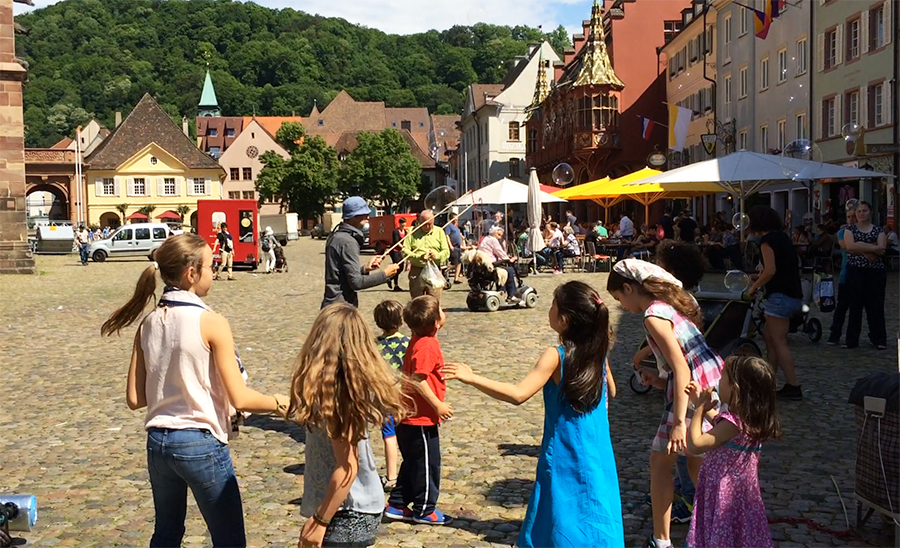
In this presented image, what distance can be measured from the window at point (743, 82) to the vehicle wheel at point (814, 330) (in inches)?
1163

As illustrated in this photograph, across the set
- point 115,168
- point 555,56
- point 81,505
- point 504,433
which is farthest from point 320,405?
point 115,168

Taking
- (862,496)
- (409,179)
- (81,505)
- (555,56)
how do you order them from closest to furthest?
(862,496)
(81,505)
(555,56)
(409,179)

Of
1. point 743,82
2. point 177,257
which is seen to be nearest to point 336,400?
point 177,257

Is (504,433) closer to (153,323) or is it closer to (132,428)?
(132,428)

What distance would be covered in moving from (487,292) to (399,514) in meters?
12.6

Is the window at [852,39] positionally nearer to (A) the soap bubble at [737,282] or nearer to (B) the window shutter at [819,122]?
(B) the window shutter at [819,122]

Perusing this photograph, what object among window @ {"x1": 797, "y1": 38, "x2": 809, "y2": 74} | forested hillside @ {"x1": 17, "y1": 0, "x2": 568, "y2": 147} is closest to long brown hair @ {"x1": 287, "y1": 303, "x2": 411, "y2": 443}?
window @ {"x1": 797, "y1": 38, "x2": 809, "y2": 74}

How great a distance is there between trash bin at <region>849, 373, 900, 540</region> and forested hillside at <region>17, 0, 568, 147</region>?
99.6m

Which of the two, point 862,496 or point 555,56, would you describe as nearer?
point 862,496

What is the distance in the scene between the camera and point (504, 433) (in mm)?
8328

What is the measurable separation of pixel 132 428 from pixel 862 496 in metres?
5.92

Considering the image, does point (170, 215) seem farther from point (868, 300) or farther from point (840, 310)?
point (868, 300)

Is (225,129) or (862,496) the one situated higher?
(225,129)

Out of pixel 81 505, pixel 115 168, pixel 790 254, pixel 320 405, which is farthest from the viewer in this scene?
pixel 115 168
